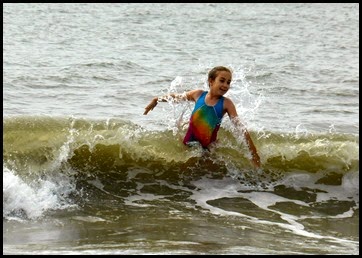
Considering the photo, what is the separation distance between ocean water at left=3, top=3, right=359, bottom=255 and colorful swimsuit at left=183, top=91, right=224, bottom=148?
0.52 ft

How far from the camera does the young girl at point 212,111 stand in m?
7.64

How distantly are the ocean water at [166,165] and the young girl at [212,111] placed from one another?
20cm

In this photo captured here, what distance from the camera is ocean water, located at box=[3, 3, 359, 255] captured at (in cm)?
608

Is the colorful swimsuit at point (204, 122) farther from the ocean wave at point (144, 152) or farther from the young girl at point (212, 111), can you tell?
the ocean wave at point (144, 152)

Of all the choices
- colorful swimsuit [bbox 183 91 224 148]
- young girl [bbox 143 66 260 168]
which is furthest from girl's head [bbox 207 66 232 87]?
colorful swimsuit [bbox 183 91 224 148]

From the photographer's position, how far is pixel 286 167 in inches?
323

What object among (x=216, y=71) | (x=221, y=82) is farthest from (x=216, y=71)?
(x=221, y=82)

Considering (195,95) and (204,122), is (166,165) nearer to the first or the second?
(204,122)

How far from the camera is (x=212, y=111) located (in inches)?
309

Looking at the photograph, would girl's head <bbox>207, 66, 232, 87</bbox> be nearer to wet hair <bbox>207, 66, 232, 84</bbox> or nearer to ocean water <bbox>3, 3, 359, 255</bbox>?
wet hair <bbox>207, 66, 232, 84</bbox>

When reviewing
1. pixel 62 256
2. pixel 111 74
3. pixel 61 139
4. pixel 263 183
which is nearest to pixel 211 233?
pixel 62 256

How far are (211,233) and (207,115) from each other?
1992 millimetres

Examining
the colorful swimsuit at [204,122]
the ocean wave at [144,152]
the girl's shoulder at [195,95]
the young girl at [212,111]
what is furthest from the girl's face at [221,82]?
the ocean wave at [144,152]

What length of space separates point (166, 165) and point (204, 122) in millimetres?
665
